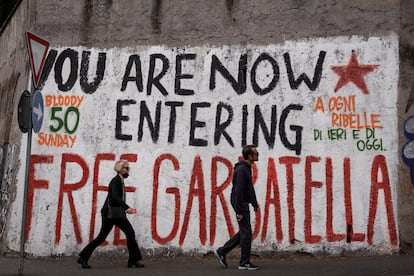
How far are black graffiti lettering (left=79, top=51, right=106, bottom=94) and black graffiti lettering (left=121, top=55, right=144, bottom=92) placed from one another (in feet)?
1.31

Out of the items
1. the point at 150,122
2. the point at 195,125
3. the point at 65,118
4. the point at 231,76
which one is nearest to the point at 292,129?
the point at 231,76

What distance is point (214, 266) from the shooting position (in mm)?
10023

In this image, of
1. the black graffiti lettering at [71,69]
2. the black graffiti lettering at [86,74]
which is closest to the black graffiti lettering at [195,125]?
the black graffiti lettering at [86,74]

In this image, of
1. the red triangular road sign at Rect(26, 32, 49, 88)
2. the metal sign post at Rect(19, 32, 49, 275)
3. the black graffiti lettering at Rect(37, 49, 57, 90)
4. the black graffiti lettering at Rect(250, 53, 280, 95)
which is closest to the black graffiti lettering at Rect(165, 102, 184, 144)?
the black graffiti lettering at Rect(250, 53, 280, 95)

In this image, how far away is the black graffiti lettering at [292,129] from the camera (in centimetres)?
1092

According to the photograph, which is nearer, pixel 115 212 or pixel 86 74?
pixel 115 212

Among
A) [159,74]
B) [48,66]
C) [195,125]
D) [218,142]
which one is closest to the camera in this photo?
[218,142]

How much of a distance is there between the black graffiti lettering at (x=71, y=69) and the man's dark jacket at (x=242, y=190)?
3735mm

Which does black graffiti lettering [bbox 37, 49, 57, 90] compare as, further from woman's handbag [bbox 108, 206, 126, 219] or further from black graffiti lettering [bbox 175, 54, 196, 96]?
woman's handbag [bbox 108, 206, 126, 219]

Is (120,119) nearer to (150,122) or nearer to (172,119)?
(150,122)

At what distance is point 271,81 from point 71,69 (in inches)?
129

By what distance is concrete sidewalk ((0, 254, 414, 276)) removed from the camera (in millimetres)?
9000

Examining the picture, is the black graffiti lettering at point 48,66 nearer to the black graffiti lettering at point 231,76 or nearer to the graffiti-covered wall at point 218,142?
the graffiti-covered wall at point 218,142

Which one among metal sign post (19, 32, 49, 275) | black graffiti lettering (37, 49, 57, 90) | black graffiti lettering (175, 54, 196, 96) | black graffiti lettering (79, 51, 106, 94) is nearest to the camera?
metal sign post (19, 32, 49, 275)
